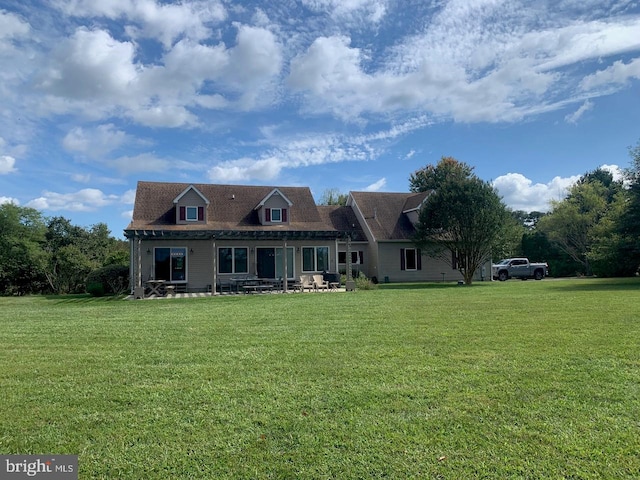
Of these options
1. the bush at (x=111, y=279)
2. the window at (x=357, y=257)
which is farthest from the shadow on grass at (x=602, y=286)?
the bush at (x=111, y=279)

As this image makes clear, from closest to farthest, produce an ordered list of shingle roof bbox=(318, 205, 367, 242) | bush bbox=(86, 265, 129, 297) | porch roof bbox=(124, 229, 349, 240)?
1. porch roof bbox=(124, 229, 349, 240)
2. bush bbox=(86, 265, 129, 297)
3. shingle roof bbox=(318, 205, 367, 242)

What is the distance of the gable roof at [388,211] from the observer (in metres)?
27.7

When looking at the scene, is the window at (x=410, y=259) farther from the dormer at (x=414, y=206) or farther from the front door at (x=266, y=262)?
the front door at (x=266, y=262)

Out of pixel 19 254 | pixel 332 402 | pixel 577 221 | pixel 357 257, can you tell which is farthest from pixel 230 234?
pixel 577 221

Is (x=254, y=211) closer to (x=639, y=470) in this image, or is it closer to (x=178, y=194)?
A: (x=178, y=194)

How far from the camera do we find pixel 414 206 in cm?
2875

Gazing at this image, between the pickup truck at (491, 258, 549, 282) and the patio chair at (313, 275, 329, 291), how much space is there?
45.8 feet

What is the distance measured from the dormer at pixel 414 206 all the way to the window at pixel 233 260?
39.0 ft

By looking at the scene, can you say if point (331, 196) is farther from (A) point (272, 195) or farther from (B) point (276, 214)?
(A) point (272, 195)

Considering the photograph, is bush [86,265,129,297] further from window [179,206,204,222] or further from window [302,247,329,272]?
window [302,247,329,272]

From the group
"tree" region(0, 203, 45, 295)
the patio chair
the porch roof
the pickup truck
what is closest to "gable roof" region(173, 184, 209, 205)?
the porch roof

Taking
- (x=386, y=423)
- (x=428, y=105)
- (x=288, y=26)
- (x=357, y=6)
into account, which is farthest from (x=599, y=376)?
(x=428, y=105)

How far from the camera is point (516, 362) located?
214 inches

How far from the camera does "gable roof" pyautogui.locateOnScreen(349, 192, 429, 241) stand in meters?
27.7
